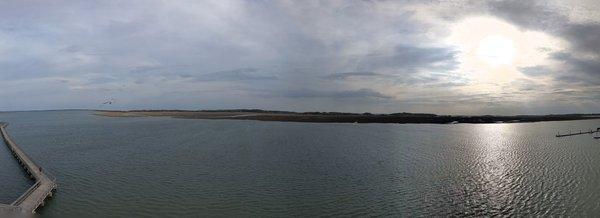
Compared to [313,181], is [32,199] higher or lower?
lower

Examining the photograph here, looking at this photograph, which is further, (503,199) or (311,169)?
(311,169)

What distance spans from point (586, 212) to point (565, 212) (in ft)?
5.08

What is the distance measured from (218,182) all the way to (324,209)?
38.0 feet

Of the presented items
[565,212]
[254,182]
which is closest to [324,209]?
[254,182]

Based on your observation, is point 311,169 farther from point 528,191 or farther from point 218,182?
point 528,191

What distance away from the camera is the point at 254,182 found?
112 ft

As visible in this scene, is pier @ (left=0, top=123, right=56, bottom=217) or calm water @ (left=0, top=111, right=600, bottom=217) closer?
pier @ (left=0, top=123, right=56, bottom=217)

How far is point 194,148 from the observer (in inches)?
2302

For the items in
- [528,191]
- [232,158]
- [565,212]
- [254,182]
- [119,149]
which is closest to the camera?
[565,212]

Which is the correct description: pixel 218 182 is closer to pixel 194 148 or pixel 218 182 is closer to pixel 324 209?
pixel 324 209

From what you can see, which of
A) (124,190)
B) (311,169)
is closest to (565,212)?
(311,169)

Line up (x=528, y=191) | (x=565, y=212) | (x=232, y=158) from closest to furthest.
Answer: (x=565, y=212), (x=528, y=191), (x=232, y=158)

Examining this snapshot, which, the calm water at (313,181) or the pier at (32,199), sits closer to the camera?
the pier at (32,199)

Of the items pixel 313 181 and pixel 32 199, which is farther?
pixel 313 181
